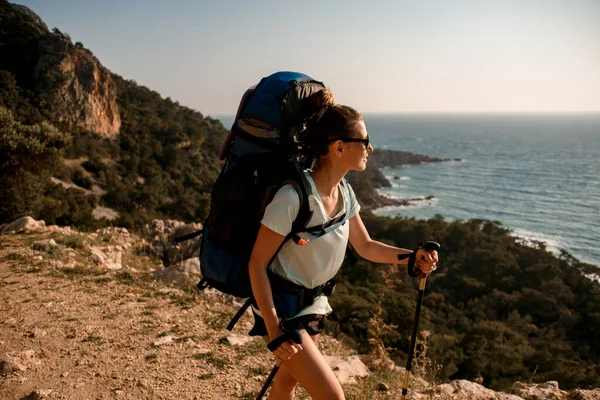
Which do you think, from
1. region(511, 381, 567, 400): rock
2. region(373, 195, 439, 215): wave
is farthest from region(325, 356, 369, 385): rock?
region(373, 195, 439, 215): wave

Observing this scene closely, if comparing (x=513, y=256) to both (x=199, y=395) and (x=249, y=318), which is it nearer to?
(x=249, y=318)

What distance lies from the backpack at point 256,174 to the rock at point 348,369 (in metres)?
2.63

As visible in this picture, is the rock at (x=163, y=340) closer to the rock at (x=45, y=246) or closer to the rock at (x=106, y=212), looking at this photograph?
the rock at (x=45, y=246)

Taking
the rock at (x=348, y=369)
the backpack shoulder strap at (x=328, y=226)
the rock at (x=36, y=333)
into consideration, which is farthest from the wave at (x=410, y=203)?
the backpack shoulder strap at (x=328, y=226)

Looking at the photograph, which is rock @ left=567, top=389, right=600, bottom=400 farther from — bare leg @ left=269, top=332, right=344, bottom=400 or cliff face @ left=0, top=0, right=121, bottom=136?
cliff face @ left=0, top=0, right=121, bottom=136

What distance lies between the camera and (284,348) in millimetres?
1708

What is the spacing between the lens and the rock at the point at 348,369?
13.4 ft

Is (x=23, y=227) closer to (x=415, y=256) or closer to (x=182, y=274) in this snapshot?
(x=182, y=274)

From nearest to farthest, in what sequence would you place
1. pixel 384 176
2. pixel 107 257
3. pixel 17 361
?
pixel 17 361
pixel 107 257
pixel 384 176

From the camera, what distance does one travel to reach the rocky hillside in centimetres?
353

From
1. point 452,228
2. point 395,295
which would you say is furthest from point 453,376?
point 452,228

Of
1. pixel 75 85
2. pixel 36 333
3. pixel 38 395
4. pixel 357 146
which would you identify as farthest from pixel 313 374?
pixel 75 85

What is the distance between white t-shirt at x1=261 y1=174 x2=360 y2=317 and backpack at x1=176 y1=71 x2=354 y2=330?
0.17ft

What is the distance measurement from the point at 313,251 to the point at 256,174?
441mm
